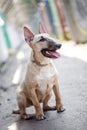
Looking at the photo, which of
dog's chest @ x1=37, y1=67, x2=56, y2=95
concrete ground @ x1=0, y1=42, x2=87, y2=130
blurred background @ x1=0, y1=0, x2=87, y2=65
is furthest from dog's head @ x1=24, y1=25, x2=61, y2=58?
blurred background @ x1=0, y1=0, x2=87, y2=65

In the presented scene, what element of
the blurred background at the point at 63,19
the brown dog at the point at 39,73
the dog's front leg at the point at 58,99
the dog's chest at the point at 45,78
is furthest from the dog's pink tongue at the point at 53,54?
the blurred background at the point at 63,19

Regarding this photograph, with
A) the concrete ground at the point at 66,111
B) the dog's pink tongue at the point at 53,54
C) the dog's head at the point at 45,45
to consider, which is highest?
the dog's head at the point at 45,45

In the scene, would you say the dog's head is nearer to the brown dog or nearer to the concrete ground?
the brown dog

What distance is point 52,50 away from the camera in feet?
18.6

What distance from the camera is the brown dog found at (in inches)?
226

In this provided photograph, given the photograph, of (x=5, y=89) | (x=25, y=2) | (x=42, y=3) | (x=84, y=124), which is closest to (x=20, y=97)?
(x=84, y=124)

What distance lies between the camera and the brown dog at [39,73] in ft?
18.9

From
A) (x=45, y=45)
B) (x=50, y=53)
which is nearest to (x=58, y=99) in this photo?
(x=50, y=53)

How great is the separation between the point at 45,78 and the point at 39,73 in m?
0.12

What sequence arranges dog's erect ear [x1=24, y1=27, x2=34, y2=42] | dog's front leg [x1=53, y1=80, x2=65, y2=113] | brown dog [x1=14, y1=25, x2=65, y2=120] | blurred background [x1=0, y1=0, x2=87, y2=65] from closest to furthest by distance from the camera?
brown dog [x1=14, y1=25, x2=65, y2=120], dog's erect ear [x1=24, y1=27, x2=34, y2=42], dog's front leg [x1=53, y1=80, x2=65, y2=113], blurred background [x1=0, y1=0, x2=87, y2=65]

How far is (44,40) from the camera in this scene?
5.77m

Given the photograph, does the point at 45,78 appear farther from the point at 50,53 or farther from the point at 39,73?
the point at 50,53

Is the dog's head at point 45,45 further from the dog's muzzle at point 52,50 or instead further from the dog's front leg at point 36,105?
the dog's front leg at point 36,105

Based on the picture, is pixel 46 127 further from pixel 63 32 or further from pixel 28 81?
pixel 63 32
